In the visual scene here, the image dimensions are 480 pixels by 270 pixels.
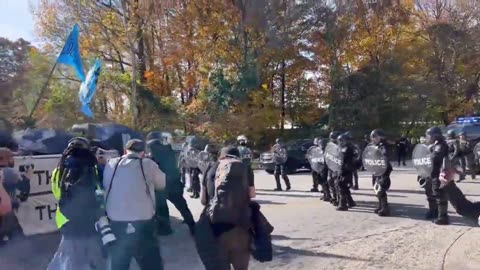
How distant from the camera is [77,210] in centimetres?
590

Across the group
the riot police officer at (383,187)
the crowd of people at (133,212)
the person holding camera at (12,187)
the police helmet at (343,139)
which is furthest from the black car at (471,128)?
the crowd of people at (133,212)

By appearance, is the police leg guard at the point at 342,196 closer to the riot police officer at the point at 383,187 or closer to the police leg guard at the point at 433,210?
the riot police officer at the point at 383,187

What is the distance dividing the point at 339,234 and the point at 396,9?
3403cm

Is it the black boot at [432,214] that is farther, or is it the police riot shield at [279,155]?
the police riot shield at [279,155]

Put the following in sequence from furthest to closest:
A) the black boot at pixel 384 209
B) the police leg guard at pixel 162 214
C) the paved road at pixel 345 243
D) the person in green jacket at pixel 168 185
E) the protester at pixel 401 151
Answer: the protester at pixel 401 151 < the black boot at pixel 384 209 < the person in green jacket at pixel 168 185 < the police leg guard at pixel 162 214 < the paved road at pixel 345 243

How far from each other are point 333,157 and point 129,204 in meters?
8.07

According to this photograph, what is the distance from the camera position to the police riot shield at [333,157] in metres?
13.4

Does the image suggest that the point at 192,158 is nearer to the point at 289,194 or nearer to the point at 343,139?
the point at 289,194

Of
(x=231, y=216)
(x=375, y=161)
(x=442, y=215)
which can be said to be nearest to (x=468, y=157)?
(x=375, y=161)

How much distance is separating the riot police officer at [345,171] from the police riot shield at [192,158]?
4047mm

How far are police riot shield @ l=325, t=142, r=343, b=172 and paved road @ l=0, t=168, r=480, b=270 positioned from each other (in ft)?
3.08

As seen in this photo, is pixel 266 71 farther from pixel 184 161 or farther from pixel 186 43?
pixel 184 161

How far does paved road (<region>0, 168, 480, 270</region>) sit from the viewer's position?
27.6ft

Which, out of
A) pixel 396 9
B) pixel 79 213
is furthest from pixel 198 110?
pixel 79 213
